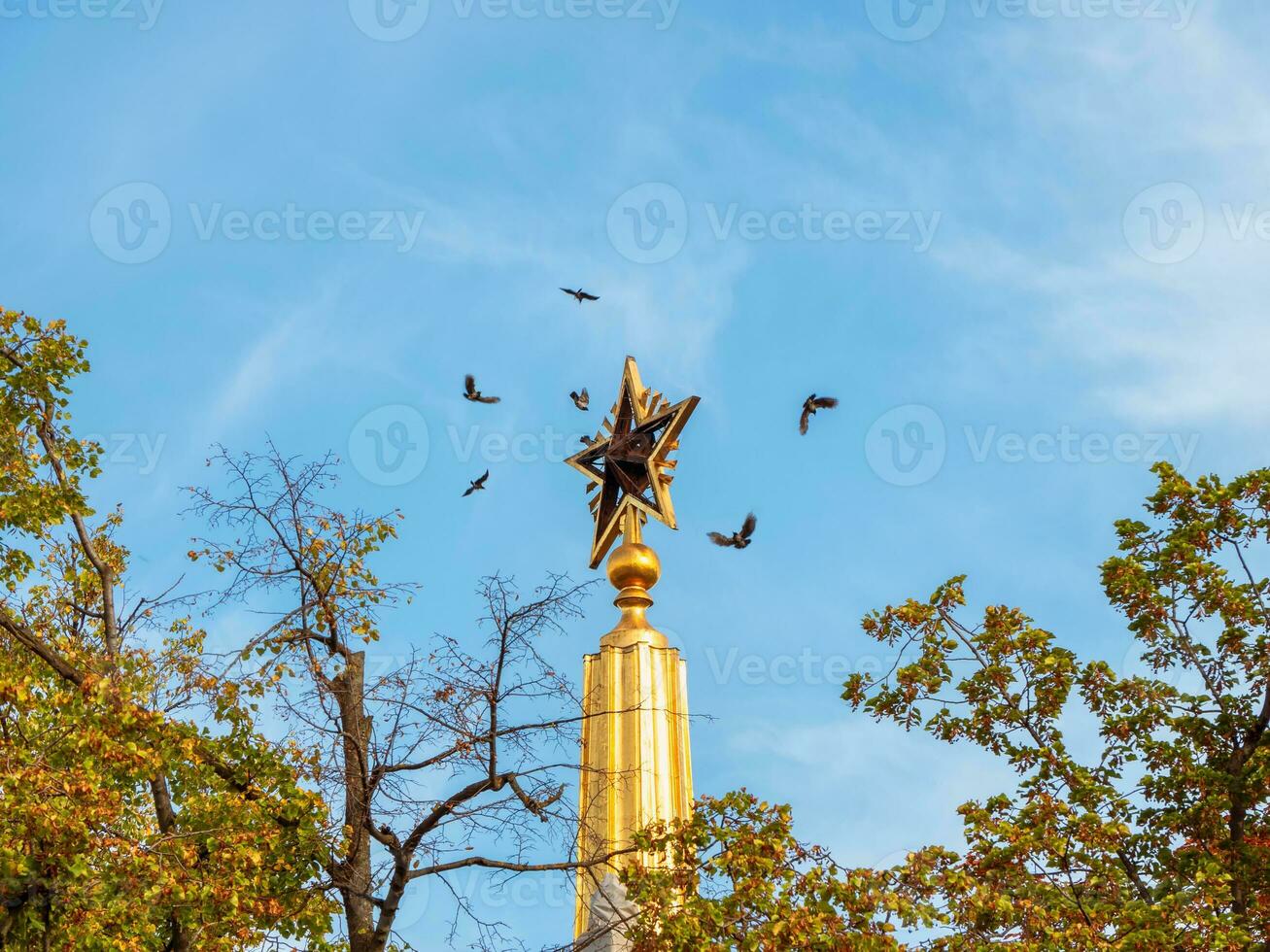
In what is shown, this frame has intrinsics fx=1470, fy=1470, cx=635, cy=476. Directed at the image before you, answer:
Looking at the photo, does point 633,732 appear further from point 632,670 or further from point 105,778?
point 105,778

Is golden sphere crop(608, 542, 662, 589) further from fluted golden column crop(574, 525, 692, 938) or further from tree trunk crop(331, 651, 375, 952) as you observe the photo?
tree trunk crop(331, 651, 375, 952)

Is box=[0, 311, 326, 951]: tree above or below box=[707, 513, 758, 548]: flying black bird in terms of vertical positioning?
below

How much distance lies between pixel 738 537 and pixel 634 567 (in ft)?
4.46

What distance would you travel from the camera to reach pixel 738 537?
18062 millimetres

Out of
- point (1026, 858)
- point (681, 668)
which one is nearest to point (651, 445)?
point (681, 668)

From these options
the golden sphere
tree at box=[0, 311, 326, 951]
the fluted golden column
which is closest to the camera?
tree at box=[0, 311, 326, 951]

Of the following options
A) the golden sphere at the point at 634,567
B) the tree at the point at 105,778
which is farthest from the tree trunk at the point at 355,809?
the golden sphere at the point at 634,567

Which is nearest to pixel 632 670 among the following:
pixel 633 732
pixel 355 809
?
pixel 633 732

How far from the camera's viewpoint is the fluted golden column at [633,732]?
1614 cm

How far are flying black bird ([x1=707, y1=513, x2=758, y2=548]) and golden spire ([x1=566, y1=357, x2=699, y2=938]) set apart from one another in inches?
24.1

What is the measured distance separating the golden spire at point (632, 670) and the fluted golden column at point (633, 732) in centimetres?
1

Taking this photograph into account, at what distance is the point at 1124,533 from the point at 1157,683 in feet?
4.52

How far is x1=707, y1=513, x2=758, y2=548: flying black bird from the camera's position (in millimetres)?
17969

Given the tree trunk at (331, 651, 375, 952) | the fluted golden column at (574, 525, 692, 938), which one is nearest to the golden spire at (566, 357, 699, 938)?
the fluted golden column at (574, 525, 692, 938)
